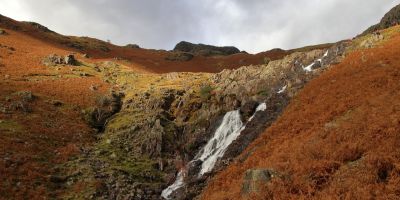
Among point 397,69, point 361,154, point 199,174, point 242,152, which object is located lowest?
point 199,174

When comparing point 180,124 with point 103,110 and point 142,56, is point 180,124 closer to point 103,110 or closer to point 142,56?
point 103,110

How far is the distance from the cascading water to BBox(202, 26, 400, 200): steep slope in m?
4.23

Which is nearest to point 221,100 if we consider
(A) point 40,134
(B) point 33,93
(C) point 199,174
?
(C) point 199,174

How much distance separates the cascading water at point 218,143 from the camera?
30256 millimetres

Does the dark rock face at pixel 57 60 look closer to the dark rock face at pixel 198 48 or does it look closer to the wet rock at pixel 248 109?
the wet rock at pixel 248 109

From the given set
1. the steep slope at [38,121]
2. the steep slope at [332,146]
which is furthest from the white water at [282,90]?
the steep slope at [38,121]

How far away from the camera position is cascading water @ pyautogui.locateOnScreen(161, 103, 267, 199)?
30.3 m

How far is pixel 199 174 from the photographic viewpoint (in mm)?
30281

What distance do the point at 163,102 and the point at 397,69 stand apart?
24.2 m

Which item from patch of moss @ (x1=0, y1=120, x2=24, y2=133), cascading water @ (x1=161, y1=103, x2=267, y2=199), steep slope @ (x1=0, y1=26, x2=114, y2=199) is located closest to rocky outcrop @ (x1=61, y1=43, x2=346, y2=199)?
cascading water @ (x1=161, y1=103, x2=267, y2=199)

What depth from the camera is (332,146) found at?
19531mm

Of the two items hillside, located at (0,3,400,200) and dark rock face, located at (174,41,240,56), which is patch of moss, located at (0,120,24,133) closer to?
hillside, located at (0,3,400,200)

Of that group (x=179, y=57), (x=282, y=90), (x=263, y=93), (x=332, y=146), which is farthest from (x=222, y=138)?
(x=179, y=57)

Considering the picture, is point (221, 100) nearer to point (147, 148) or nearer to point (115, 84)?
point (147, 148)
